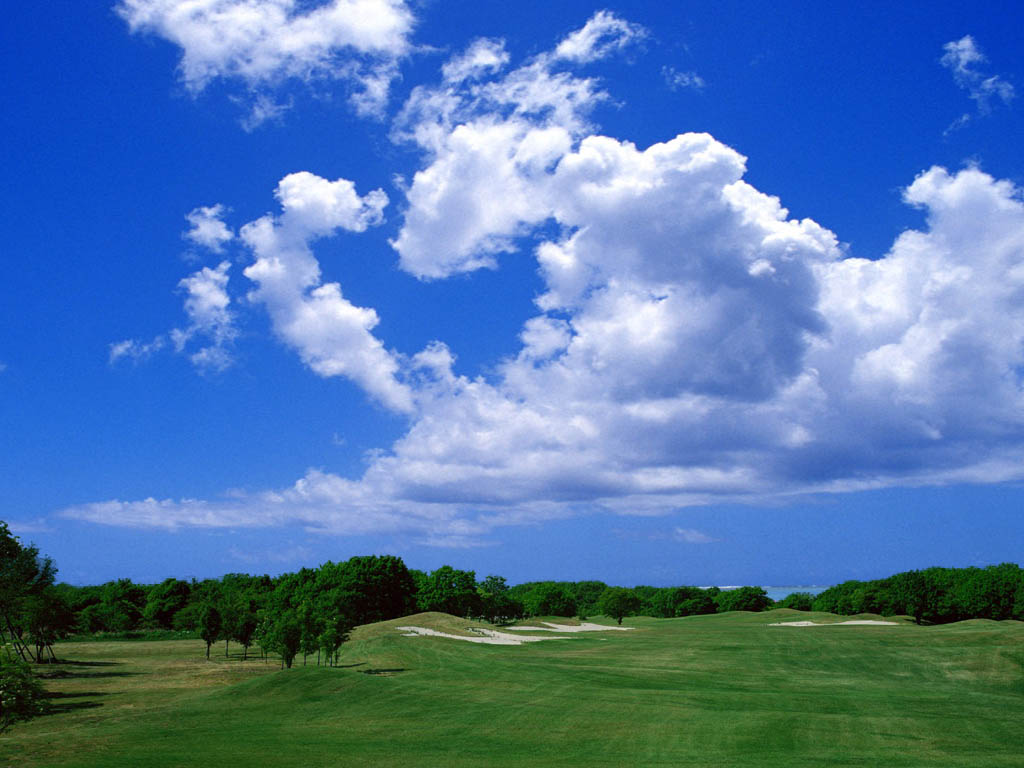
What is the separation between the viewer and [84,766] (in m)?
28.7

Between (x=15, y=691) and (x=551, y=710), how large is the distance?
25.8 metres

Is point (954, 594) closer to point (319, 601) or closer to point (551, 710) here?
point (319, 601)

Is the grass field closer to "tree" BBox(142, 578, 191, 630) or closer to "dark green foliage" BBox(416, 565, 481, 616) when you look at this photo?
"dark green foliage" BBox(416, 565, 481, 616)

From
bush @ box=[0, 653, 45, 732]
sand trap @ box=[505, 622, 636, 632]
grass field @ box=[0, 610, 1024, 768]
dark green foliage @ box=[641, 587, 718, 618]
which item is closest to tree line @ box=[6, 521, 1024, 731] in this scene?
grass field @ box=[0, 610, 1024, 768]

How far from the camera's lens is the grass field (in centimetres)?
3055

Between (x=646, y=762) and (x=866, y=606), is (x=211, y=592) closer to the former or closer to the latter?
(x=866, y=606)

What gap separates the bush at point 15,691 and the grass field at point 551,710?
6009mm

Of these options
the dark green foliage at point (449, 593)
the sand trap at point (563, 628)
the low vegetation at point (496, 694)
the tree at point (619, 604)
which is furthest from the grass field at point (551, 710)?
the tree at point (619, 604)

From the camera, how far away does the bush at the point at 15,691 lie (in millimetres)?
23266

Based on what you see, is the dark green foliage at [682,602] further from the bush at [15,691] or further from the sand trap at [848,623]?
the bush at [15,691]

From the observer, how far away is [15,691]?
23.5m

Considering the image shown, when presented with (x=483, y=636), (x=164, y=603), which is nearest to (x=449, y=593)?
(x=483, y=636)

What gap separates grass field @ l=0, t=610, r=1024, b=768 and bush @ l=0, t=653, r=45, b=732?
19.7 ft

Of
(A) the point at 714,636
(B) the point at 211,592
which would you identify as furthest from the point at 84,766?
(B) the point at 211,592
